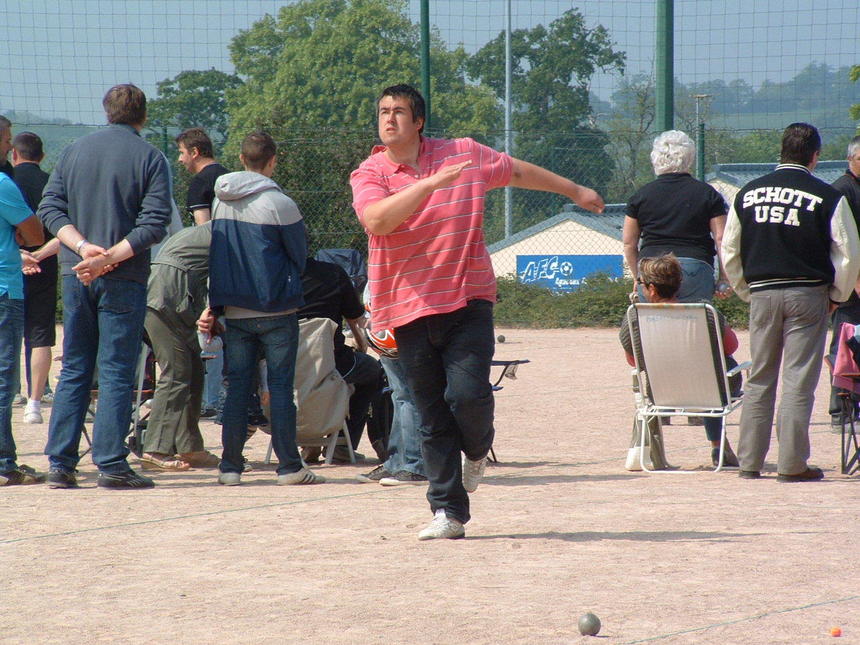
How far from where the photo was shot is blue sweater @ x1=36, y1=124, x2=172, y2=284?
6762 millimetres

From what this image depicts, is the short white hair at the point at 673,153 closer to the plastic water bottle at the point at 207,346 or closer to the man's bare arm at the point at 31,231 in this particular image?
the plastic water bottle at the point at 207,346

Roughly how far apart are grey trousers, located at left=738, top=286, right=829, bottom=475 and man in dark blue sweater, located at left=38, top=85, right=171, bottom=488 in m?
3.38

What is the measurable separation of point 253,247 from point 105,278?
31.8 inches

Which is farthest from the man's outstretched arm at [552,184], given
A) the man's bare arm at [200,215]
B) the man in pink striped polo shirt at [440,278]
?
the man's bare arm at [200,215]

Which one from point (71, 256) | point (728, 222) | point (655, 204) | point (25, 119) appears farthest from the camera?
point (25, 119)

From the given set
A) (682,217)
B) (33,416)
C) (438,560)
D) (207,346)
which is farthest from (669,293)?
(33,416)

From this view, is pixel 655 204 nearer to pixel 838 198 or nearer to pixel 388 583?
pixel 838 198

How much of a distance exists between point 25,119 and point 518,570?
17.8 m

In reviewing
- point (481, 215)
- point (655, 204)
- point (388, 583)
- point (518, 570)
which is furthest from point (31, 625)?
point (655, 204)

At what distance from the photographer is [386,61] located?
6831cm

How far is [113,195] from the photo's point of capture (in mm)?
6781

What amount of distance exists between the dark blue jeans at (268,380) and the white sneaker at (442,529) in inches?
70.8

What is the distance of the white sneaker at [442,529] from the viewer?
540cm

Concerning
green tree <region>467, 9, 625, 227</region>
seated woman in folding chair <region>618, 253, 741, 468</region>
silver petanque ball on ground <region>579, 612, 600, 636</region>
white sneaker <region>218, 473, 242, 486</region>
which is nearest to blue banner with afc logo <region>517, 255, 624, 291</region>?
green tree <region>467, 9, 625, 227</region>
